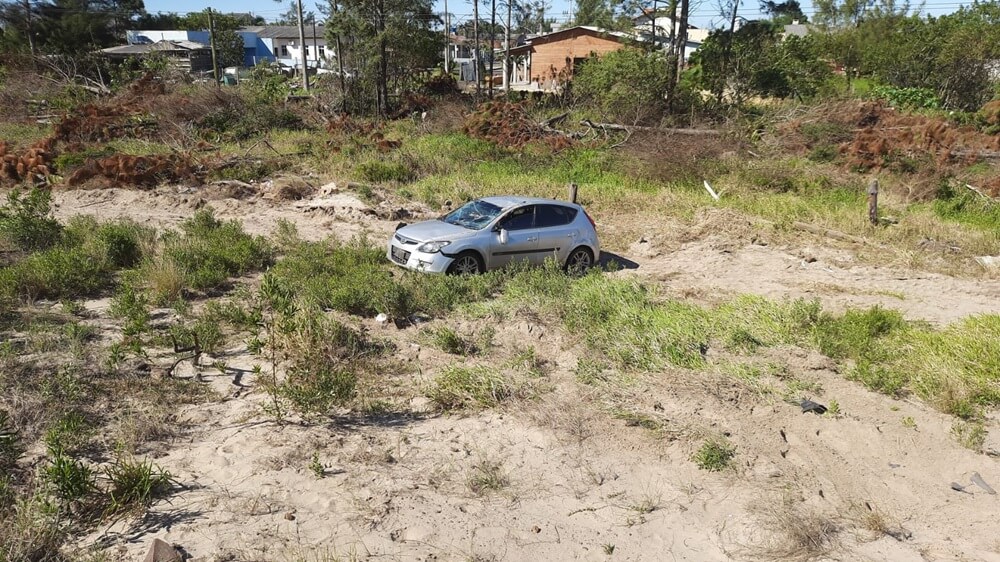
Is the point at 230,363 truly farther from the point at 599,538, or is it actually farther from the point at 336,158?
the point at 336,158

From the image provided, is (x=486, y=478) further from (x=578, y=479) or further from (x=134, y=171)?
(x=134, y=171)

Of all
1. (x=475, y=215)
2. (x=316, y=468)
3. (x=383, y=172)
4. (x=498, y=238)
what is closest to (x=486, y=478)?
(x=316, y=468)

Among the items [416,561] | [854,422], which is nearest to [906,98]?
[854,422]

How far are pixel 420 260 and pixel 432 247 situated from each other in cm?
30

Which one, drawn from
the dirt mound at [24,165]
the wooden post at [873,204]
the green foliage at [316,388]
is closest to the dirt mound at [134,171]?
the dirt mound at [24,165]

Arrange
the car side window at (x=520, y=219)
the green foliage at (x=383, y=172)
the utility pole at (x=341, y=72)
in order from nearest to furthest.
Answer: the car side window at (x=520, y=219) < the green foliage at (x=383, y=172) < the utility pole at (x=341, y=72)

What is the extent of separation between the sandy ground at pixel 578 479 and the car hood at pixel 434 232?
9.66 ft

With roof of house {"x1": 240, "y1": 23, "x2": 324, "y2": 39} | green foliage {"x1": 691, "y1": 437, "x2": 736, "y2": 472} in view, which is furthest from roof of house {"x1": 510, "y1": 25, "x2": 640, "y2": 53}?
roof of house {"x1": 240, "y1": 23, "x2": 324, "y2": 39}

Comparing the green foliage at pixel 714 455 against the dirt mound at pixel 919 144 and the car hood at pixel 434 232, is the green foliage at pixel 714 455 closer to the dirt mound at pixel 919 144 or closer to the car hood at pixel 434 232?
the car hood at pixel 434 232

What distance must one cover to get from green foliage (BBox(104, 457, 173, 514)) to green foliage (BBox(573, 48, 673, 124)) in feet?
70.1

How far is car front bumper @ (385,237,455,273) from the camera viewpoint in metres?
10.8

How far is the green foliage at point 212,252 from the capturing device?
10438mm

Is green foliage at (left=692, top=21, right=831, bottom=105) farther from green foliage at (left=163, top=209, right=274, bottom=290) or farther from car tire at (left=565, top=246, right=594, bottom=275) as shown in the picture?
green foliage at (left=163, top=209, right=274, bottom=290)

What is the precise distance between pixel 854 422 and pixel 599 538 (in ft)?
11.0
